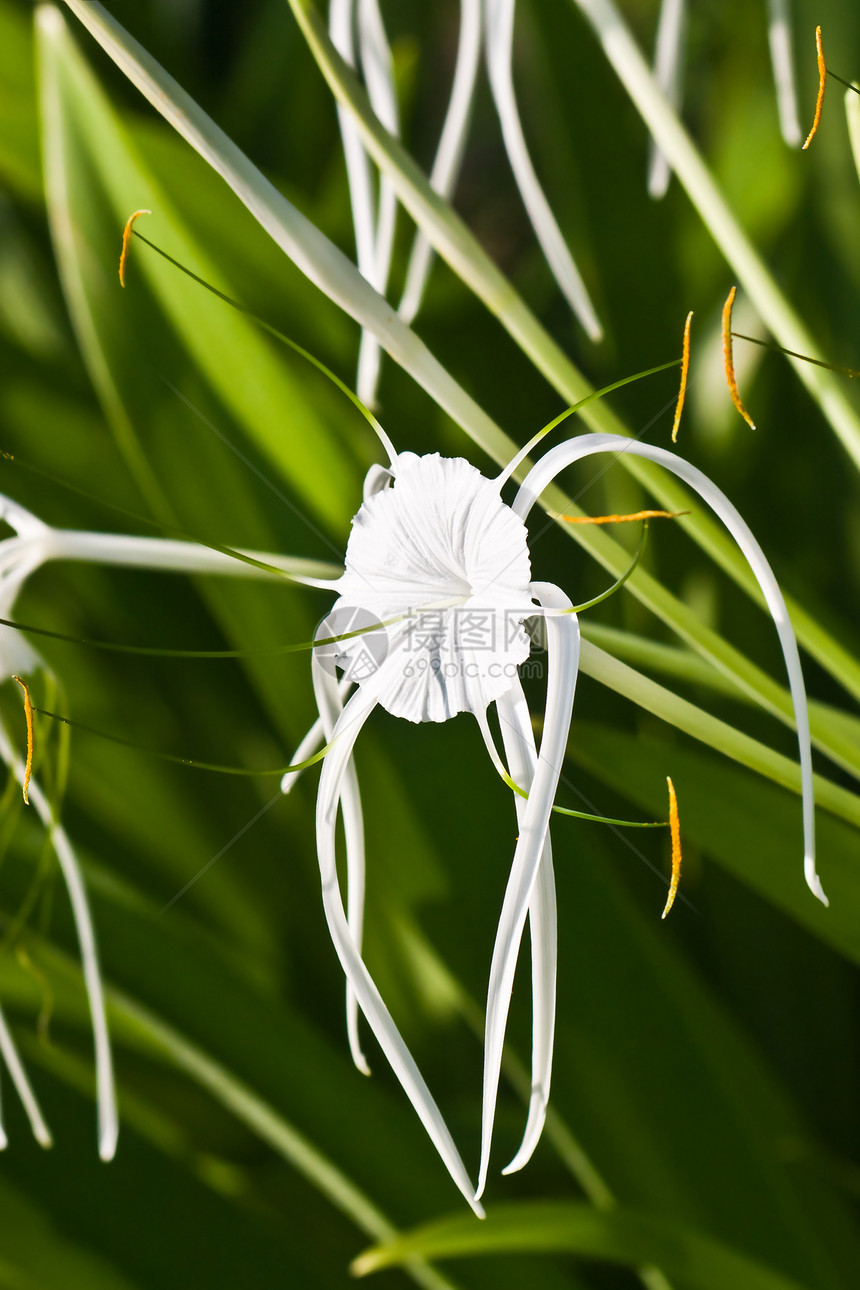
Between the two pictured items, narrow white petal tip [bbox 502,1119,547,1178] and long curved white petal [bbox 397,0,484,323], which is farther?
long curved white petal [bbox 397,0,484,323]

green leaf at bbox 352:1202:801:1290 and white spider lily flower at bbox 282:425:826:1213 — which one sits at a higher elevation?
white spider lily flower at bbox 282:425:826:1213

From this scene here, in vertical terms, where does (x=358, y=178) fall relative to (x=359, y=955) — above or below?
above

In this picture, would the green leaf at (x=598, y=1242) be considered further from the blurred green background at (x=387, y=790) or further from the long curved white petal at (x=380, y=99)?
the long curved white petal at (x=380, y=99)

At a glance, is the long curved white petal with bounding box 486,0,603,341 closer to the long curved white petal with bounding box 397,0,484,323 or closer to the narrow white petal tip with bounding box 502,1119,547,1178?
the long curved white petal with bounding box 397,0,484,323

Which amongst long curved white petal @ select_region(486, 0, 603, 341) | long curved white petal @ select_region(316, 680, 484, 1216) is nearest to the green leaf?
long curved white petal @ select_region(316, 680, 484, 1216)

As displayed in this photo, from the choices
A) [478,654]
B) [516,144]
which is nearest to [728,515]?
[478,654]

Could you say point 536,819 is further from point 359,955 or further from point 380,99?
point 380,99

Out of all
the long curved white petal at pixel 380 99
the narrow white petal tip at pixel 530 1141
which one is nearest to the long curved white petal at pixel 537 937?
the narrow white petal tip at pixel 530 1141
